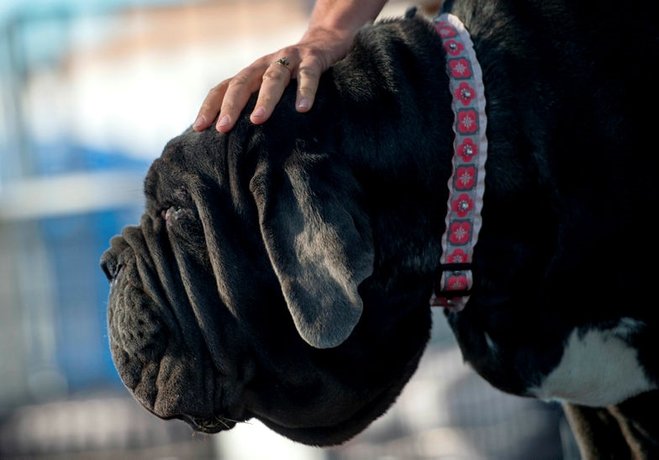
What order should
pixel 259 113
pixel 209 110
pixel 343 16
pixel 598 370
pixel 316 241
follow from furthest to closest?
pixel 343 16, pixel 598 370, pixel 209 110, pixel 259 113, pixel 316 241

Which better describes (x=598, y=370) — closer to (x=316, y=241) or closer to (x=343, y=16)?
(x=316, y=241)

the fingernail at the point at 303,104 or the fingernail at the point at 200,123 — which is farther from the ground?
the fingernail at the point at 303,104

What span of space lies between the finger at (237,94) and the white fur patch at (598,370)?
975 mm

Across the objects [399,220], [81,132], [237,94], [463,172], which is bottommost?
[81,132]

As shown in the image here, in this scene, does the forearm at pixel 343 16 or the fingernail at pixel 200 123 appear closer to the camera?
the fingernail at pixel 200 123

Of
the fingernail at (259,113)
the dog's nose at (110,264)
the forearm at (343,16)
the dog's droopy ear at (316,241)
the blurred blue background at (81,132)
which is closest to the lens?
the dog's droopy ear at (316,241)

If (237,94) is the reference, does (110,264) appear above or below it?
below

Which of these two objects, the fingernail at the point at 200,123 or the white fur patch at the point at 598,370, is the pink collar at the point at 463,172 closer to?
the white fur patch at the point at 598,370

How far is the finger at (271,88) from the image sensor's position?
2.69 meters

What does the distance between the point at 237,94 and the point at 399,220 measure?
0.48 metres

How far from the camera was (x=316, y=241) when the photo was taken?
8.36 ft

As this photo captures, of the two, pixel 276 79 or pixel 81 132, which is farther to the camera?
pixel 81 132

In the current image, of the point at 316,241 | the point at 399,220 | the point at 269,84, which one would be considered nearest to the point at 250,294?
the point at 316,241

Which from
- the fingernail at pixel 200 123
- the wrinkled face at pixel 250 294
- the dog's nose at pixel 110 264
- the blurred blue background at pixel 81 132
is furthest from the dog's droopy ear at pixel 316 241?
the blurred blue background at pixel 81 132
